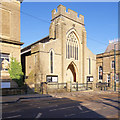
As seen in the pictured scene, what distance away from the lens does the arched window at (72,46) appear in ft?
104

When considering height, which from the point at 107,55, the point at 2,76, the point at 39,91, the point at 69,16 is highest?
the point at 69,16

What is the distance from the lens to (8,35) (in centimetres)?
2150

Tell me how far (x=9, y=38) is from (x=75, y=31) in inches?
696

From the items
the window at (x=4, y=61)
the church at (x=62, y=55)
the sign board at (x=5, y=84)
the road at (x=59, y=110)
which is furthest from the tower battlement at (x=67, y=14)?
the road at (x=59, y=110)

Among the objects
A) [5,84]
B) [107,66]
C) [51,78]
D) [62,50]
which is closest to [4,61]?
[5,84]

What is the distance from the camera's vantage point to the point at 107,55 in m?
38.0

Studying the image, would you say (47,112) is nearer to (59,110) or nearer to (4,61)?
(59,110)

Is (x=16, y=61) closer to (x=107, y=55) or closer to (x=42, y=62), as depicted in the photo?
(x=42, y=62)

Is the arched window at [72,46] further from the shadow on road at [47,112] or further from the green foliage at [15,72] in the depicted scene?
the shadow on road at [47,112]

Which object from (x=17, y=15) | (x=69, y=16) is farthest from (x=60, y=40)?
(x=17, y=15)

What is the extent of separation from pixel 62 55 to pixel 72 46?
15.5 feet

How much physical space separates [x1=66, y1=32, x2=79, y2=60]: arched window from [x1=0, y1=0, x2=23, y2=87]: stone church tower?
43.1ft

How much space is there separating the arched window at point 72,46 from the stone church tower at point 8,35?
43.1ft

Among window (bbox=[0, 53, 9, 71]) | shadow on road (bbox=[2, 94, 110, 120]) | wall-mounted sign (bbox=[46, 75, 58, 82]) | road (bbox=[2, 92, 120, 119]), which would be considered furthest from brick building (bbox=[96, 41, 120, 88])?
window (bbox=[0, 53, 9, 71])
